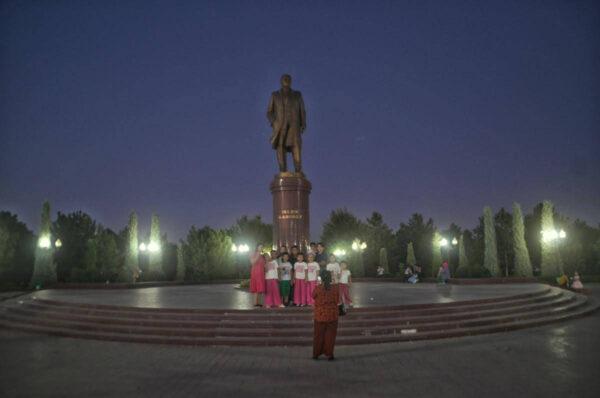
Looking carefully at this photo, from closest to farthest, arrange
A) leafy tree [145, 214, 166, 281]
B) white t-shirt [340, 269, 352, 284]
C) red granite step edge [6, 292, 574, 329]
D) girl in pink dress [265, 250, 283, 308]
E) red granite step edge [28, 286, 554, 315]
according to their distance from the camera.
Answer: red granite step edge [6, 292, 574, 329], red granite step edge [28, 286, 554, 315], white t-shirt [340, 269, 352, 284], girl in pink dress [265, 250, 283, 308], leafy tree [145, 214, 166, 281]

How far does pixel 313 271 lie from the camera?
1185 cm

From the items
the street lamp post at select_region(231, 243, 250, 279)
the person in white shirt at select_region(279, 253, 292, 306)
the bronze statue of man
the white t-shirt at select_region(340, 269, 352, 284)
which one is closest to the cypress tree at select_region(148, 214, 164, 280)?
the street lamp post at select_region(231, 243, 250, 279)

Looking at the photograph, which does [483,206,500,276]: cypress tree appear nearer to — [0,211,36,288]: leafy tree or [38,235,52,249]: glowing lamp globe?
[38,235,52,249]: glowing lamp globe

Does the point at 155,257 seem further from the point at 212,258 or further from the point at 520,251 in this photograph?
the point at 520,251

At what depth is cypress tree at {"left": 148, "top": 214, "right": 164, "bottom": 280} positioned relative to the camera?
30766 millimetres

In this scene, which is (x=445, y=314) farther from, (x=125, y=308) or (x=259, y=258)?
(x=125, y=308)

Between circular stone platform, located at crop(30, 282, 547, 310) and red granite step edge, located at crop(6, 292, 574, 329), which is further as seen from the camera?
circular stone platform, located at crop(30, 282, 547, 310)

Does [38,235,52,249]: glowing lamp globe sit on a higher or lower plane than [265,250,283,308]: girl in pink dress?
higher

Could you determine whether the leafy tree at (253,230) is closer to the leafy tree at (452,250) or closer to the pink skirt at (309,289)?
the leafy tree at (452,250)

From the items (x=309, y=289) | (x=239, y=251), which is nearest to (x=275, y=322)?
(x=309, y=289)

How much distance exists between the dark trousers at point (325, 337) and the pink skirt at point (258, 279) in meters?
3.93

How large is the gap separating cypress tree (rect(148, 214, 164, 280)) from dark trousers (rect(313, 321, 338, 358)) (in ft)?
79.7

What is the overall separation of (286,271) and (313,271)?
0.85 meters

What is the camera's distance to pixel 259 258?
12328 mm
